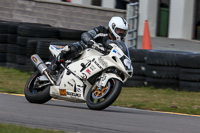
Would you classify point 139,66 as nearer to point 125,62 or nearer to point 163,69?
point 163,69

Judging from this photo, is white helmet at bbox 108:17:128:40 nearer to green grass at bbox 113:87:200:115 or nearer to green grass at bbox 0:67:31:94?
green grass at bbox 113:87:200:115

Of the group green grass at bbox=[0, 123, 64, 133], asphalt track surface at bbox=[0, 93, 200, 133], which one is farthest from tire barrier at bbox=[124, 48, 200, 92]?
green grass at bbox=[0, 123, 64, 133]

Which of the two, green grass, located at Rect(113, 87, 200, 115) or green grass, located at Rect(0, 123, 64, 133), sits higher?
green grass, located at Rect(0, 123, 64, 133)

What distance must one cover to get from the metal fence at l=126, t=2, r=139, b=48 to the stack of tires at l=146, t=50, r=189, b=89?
3.58 m

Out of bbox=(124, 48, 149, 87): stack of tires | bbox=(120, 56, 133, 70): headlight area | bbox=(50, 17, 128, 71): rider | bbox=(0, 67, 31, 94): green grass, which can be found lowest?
bbox=(0, 67, 31, 94): green grass

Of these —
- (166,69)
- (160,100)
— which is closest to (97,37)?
(160,100)

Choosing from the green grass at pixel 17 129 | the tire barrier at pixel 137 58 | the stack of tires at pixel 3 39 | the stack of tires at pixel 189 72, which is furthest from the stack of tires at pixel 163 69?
the green grass at pixel 17 129

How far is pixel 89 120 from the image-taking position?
246 inches

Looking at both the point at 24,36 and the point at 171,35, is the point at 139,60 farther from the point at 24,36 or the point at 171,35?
the point at 171,35

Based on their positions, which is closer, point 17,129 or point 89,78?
point 17,129

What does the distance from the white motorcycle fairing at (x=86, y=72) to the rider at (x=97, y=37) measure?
0.15m

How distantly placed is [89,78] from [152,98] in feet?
8.96

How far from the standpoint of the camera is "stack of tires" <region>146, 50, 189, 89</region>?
10.8 metres

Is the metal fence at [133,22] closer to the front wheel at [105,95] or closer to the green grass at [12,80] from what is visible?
the green grass at [12,80]
